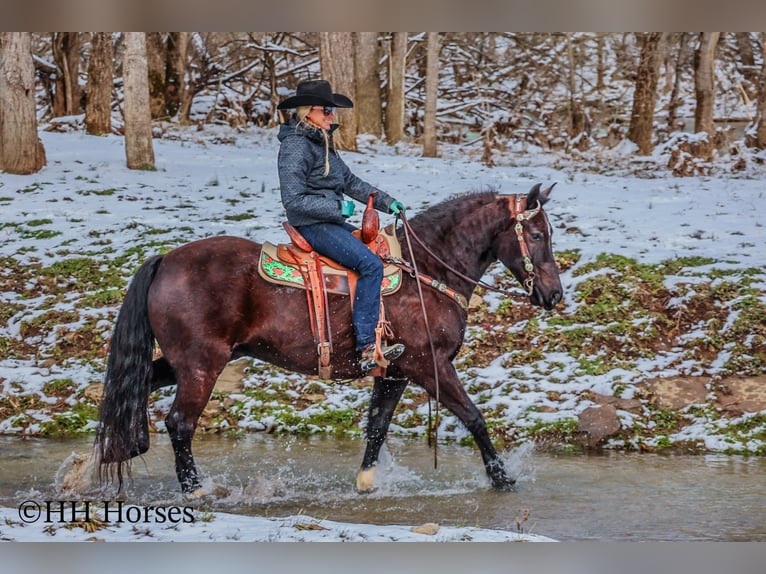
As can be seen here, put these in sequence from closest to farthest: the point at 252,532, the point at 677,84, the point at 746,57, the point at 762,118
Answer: the point at 252,532 < the point at 762,118 < the point at 746,57 < the point at 677,84

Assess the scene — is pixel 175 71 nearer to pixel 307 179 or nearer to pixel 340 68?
pixel 340 68

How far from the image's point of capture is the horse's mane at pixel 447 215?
4840 mm

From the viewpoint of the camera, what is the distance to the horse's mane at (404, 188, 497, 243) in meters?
4.84

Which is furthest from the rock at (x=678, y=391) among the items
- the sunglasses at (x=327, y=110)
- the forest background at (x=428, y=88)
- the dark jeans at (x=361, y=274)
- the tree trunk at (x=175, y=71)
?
the tree trunk at (x=175, y=71)

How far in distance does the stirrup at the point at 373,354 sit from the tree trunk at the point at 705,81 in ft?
21.2

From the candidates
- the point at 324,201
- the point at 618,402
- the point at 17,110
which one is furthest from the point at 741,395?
the point at 17,110

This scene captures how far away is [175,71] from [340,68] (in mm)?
2907

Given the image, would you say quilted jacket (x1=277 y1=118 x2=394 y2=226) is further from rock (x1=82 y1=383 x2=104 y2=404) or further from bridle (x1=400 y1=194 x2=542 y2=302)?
rock (x1=82 y1=383 x2=104 y2=404)

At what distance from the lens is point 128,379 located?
460 cm

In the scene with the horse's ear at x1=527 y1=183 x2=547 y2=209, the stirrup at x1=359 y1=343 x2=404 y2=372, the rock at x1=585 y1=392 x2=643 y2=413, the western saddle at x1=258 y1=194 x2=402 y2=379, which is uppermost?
the horse's ear at x1=527 y1=183 x2=547 y2=209

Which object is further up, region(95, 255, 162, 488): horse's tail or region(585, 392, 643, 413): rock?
region(95, 255, 162, 488): horse's tail

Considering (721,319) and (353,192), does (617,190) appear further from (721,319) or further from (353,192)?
(353,192)

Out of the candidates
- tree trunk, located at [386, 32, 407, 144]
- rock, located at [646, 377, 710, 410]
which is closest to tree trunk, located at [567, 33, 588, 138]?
tree trunk, located at [386, 32, 407, 144]

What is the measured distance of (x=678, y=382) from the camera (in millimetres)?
6188
